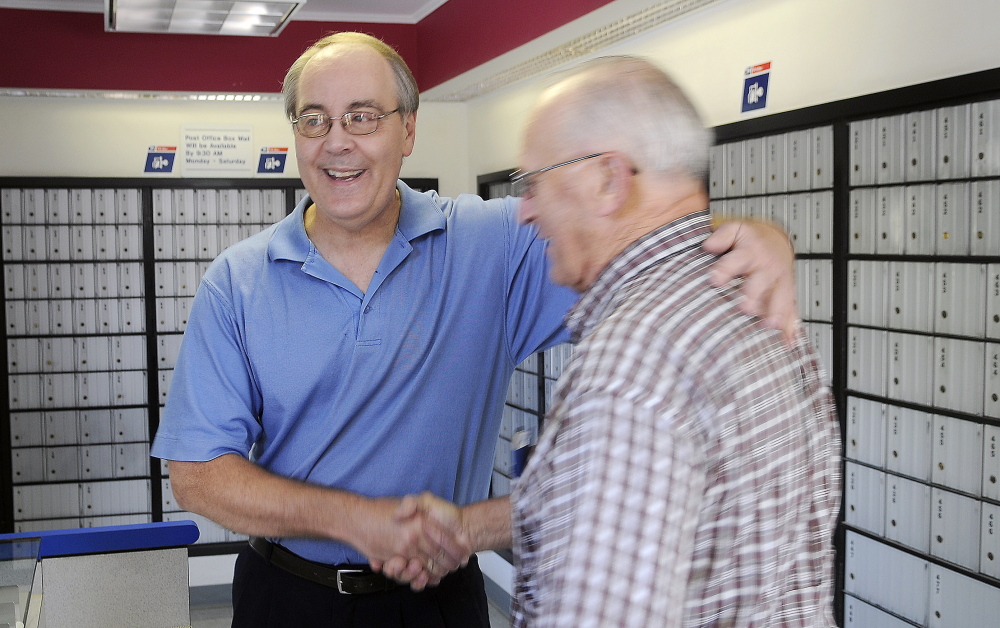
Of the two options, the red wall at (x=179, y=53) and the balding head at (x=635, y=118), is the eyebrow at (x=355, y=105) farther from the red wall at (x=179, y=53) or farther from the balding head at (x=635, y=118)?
the red wall at (x=179, y=53)

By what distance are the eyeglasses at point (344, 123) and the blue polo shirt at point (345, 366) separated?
18 cm

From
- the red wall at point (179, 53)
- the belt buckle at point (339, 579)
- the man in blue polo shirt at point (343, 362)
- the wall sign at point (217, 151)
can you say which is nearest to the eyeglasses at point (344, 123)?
the man in blue polo shirt at point (343, 362)

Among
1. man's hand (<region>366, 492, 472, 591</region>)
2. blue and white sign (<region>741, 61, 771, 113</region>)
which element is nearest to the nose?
man's hand (<region>366, 492, 472, 591</region>)

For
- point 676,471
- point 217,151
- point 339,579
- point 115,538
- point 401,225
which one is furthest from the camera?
point 217,151

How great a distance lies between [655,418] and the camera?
2.82 feet

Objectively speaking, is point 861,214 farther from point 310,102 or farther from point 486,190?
point 486,190

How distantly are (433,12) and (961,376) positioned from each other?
397 cm

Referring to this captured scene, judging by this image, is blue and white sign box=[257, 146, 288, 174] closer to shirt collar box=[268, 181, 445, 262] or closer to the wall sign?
the wall sign

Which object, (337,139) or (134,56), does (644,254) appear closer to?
(337,139)

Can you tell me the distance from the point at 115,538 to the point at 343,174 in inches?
52.8

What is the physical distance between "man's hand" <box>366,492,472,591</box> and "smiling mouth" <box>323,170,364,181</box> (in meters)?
0.60

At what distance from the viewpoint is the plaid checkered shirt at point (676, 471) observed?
85cm

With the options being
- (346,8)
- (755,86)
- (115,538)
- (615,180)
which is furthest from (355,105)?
(346,8)

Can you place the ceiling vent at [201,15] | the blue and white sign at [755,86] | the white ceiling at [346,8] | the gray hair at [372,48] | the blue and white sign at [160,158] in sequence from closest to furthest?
the gray hair at [372,48] → the blue and white sign at [755,86] → the ceiling vent at [201,15] → the white ceiling at [346,8] → the blue and white sign at [160,158]
